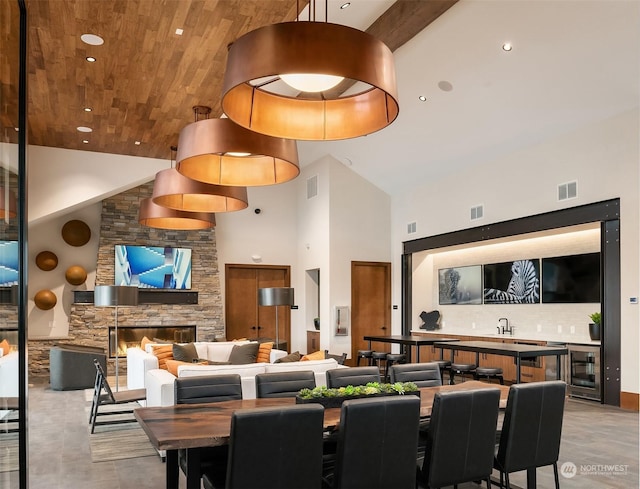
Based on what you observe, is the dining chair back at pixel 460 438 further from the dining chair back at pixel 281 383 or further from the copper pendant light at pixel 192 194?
the copper pendant light at pixel 192 194

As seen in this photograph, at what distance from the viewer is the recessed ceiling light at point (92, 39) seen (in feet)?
17.8

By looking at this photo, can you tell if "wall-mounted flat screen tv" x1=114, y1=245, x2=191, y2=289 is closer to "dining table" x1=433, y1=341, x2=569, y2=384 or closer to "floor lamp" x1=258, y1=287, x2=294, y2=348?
"floor lamp" x1=258, y1=287, x2=294, y2=348

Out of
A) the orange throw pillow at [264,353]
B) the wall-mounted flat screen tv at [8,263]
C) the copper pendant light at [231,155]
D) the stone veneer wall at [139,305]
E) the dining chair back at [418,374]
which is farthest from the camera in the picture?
the stone veneer wall at [139,305]

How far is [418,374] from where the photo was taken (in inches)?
195

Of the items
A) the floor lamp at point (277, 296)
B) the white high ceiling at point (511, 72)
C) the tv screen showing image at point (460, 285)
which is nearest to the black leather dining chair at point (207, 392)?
the floor lamp at point (277, 296)

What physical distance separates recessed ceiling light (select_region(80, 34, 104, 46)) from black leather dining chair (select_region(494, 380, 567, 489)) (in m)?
4.65

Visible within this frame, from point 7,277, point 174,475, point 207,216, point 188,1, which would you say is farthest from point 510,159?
point 7,277

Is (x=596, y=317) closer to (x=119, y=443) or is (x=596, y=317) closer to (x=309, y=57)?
(x=119, y=443)

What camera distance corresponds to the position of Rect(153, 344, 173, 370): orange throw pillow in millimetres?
7430

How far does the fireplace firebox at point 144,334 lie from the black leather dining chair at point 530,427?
8.92 m

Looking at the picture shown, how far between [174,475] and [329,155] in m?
9.28

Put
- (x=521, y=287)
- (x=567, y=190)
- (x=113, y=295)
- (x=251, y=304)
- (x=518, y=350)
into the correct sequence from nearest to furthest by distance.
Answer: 1. (x=518, y=350)
2. (x=113, y=295)
3. (x=567, y=190)
4. (x=521, y=287)
5. (x=251, y=304)

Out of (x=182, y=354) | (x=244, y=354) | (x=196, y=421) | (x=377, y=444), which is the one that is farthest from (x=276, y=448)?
(x=244, y=354)

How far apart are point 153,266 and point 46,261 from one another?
6.45 ft
